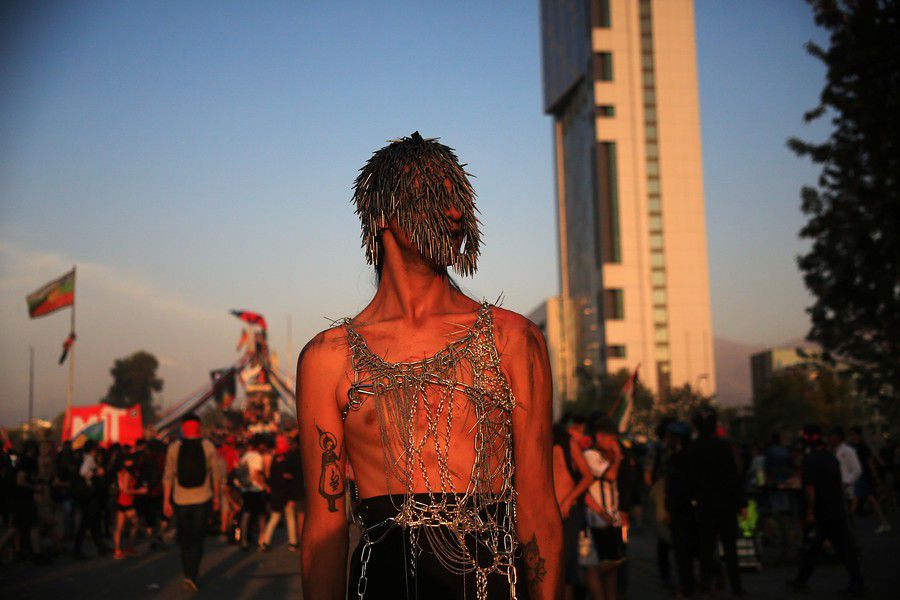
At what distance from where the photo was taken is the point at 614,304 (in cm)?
12088

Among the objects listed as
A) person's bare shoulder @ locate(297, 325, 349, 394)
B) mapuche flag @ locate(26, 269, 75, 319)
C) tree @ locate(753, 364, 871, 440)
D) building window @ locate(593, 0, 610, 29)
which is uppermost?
building window @ locate(593, 0, 610, 29)

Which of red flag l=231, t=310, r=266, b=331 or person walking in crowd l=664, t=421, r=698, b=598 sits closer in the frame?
person walking in crowd l=664, t=421, r=698, b=598

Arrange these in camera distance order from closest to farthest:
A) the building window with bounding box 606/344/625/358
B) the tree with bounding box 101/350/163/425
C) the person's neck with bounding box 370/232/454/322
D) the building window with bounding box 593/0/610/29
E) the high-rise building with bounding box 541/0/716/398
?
the person's neck with bounding box 370/232/454/322
the building window with bounding box 606/344/625/358
the high-rise building with bounding box 541/0/716/398
the building window with bounding box 593/0/610/29
the tree with bounding box 101/350/163/425

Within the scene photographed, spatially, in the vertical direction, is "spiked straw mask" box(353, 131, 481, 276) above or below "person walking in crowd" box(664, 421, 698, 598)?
above

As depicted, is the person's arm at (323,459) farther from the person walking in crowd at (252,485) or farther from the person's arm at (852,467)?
the person walking in crowd at (252,485)

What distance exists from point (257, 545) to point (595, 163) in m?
108

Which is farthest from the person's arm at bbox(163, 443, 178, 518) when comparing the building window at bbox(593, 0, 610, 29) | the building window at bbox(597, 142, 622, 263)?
the building window at bbox(593, 0, 610, 29)

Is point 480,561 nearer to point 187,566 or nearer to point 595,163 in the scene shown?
point 187,566

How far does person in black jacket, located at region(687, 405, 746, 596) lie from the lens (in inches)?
453

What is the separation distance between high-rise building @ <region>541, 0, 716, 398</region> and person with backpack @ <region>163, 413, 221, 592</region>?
346 ft

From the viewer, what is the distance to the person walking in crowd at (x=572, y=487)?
9367 mm

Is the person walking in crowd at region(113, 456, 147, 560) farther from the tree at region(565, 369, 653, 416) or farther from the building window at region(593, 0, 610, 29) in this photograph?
the building window at region(593, 0, 610, 29)

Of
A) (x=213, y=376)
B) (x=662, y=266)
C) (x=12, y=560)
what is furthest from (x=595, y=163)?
(x=12, y=560)

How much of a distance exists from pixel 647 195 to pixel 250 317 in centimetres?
5214
